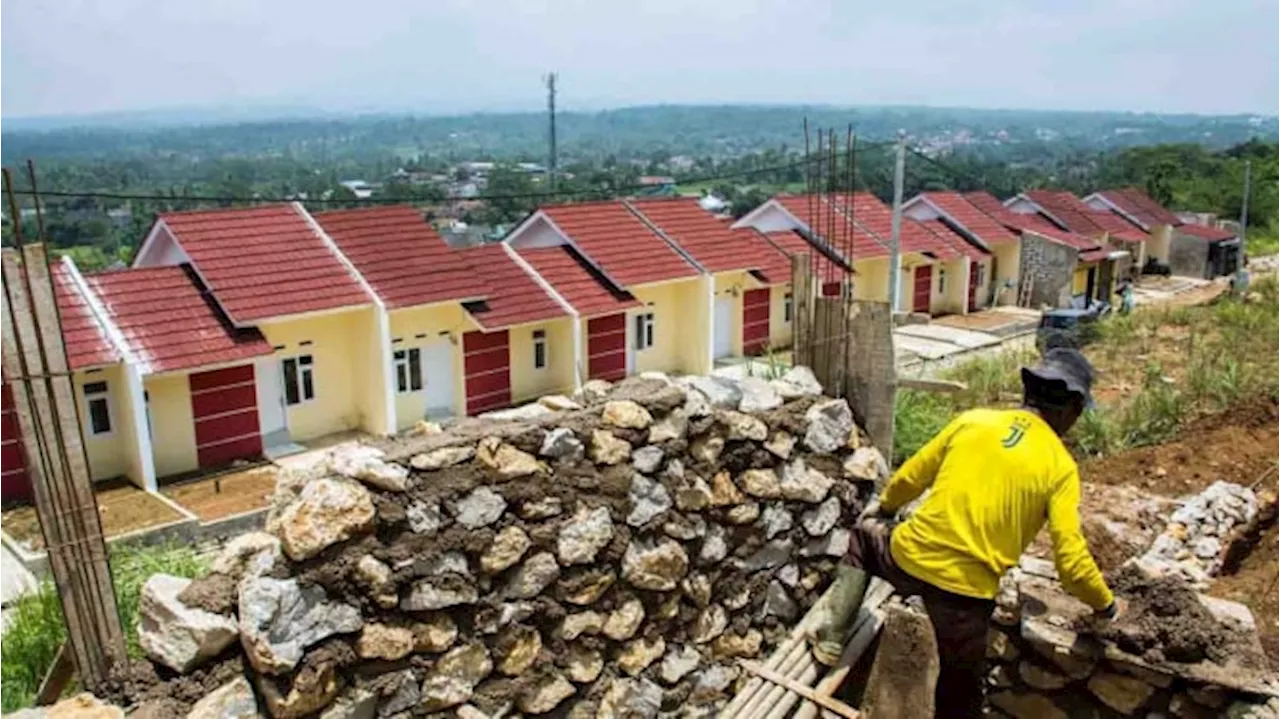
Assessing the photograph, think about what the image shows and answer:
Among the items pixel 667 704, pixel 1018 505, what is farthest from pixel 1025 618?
pixel 667 704

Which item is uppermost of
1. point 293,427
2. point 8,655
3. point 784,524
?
point 784,524

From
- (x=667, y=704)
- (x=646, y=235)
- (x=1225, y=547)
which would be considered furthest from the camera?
(x=646, y=235)

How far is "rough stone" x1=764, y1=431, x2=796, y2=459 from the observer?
14.9ft

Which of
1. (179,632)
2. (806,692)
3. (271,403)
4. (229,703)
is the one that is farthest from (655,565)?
(271,403)

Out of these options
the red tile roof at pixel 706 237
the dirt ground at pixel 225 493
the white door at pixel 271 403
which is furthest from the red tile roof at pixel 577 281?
the dirt ground at pixel 225 493

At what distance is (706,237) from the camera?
2300 centimetres

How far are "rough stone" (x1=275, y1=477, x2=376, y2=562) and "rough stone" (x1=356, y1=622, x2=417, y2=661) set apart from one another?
0.34m

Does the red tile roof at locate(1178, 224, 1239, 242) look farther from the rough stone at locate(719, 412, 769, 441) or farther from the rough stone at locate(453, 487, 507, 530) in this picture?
the rough stone at locate(453, 487, 507, 530)

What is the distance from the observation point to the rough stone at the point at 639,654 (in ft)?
13.5

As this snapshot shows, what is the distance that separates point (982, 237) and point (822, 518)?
27.6 meters

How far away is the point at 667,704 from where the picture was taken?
14.1 ft

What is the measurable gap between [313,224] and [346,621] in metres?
15.5

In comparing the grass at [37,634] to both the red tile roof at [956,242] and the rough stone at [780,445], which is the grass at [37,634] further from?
the red tile roof at [956,242]

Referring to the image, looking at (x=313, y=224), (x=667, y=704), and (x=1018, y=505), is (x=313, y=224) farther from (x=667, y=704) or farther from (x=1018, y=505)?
(x=1018, y=505)
